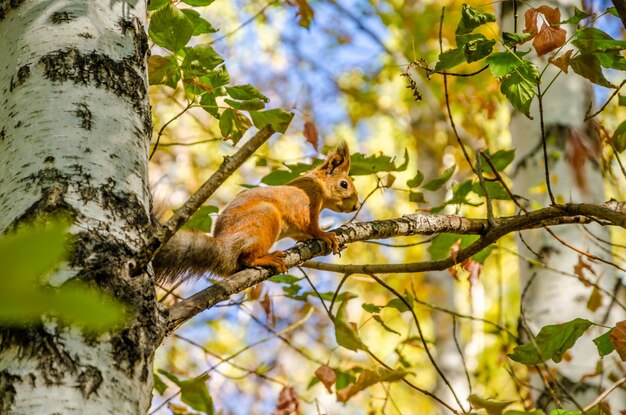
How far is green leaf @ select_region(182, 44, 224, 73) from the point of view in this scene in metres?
1.68

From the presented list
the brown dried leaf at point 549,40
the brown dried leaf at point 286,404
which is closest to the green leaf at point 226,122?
the brown dried leaf at point 549,40

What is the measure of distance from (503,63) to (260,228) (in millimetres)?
1501

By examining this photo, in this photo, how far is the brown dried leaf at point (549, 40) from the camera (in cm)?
150

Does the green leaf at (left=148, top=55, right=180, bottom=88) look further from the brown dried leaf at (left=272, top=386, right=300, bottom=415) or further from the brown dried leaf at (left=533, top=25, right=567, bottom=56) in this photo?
the brown dried leaf at (left=272, top=386, right=300, bottom=415)

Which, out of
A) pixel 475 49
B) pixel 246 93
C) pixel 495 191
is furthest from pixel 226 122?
pixel 495 191

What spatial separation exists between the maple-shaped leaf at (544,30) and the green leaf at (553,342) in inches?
26.1

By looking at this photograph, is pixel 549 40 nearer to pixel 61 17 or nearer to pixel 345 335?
pixel 345 335

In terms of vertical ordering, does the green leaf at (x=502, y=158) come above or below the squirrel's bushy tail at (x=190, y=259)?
above

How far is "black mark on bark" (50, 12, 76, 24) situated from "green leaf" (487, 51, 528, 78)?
34.3 inches

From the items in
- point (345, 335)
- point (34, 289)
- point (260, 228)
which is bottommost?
point (34, 289)

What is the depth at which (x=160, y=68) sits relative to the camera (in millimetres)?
1846

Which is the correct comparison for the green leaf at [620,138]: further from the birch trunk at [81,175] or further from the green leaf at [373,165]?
the birch trunk at [81,175]

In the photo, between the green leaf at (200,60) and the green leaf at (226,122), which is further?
the green leaf at (226,122)

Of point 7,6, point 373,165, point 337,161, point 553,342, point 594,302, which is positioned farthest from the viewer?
point 337,161
